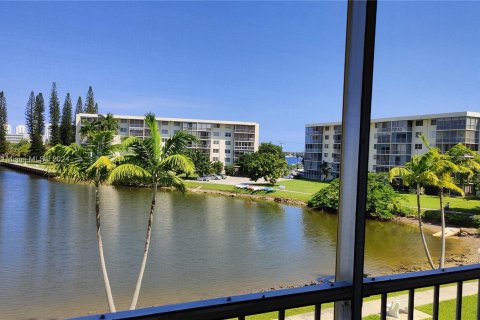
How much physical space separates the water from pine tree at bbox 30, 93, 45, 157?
96.9 inches

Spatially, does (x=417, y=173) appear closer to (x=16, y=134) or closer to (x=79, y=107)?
(x=79, y=107)

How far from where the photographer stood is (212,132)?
828cm

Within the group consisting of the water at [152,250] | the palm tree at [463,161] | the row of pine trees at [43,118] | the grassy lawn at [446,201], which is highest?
the row of pine trees at [43,118]

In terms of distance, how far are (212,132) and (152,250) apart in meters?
5.65

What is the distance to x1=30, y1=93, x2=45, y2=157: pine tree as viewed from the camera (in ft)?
9.51

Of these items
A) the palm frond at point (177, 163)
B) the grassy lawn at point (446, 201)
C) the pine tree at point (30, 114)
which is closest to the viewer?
the pine tree at point (30, 114)

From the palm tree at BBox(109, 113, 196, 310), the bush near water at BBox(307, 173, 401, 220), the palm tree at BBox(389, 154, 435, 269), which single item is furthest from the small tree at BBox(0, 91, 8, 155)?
the palm tree at BBox(389, 154, 435, 269)

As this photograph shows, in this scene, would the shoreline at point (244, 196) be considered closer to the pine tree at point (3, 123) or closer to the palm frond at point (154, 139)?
the palm frond at point (154, 139)

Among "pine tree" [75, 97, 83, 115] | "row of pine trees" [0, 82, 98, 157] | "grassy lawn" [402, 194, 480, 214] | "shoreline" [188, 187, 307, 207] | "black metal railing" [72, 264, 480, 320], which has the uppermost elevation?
"pine tree" [75, 97, 83, 115]

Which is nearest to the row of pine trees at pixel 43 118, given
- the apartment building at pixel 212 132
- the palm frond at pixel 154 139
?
the palm frond at pixel 154 139

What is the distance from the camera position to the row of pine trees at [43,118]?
268 cm

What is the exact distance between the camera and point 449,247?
1167 centimetres

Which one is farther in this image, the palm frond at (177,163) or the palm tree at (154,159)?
the palm frond at (177,163)

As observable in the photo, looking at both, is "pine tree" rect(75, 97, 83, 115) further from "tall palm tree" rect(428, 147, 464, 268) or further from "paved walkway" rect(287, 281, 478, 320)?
"tall palm tree" rect(428, 147, 464, 268)
